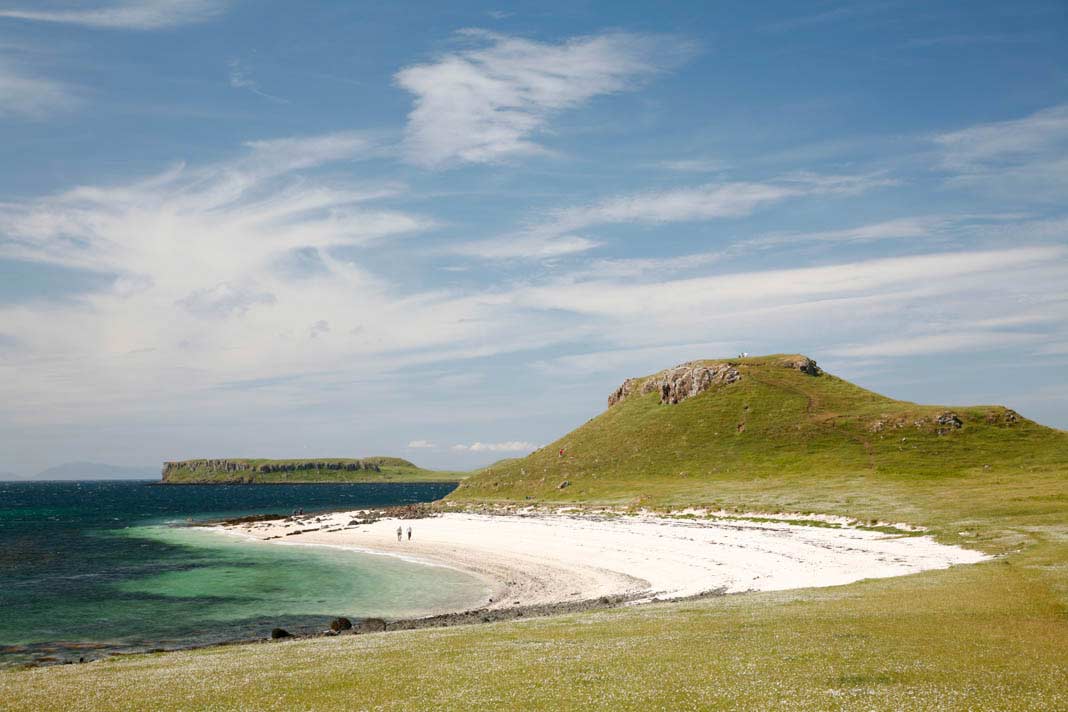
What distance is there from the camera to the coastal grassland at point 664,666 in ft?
68.1

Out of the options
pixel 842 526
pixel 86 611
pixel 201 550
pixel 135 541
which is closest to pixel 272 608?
pixel 86 611

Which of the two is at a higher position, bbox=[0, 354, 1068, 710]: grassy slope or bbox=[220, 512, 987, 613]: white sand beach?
bbox=[0, 354, 1068, 710]: grassy slope

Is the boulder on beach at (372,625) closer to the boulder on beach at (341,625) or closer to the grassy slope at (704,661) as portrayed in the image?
the boulder on beach at (341,625)

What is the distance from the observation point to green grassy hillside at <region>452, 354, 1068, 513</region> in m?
125

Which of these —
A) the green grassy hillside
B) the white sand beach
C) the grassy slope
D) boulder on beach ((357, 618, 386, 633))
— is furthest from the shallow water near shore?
the green grassy hillside

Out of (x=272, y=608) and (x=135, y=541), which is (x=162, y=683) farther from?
(x=135, y=541)

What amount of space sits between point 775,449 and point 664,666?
137207mm

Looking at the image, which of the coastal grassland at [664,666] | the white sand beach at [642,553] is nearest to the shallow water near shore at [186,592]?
the white sand beach at [642,553]

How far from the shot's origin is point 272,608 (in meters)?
59.6

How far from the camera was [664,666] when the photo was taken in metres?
24.4

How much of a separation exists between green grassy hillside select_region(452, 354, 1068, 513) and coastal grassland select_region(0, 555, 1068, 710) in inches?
2894

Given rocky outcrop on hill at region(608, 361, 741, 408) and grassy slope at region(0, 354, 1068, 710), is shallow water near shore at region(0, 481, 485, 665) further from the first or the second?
rocky outcrop on hill at region(608, 361, 741, 408)

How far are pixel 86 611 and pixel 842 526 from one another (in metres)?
79.6

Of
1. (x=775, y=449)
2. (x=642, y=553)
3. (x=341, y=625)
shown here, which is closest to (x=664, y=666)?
(x=341, y=625)
